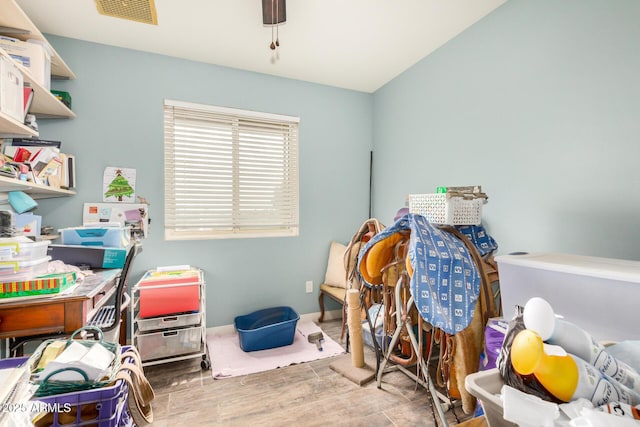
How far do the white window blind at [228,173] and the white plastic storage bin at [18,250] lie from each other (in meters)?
1.19

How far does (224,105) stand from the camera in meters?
2.62

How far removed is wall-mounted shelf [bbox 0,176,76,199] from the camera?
147 centimetres

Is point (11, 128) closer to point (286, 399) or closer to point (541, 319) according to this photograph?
point (286, 399)

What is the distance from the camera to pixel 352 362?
6.84ft

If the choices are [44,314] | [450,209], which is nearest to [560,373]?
[450,209]

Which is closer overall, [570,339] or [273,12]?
[570,339]

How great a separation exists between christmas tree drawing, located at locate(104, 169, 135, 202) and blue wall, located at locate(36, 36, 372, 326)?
62mm

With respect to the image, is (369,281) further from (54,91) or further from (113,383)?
(54,91)

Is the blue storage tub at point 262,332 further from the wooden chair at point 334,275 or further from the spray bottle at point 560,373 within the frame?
the spray bottle at point 560,373

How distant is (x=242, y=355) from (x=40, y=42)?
97.9 inches

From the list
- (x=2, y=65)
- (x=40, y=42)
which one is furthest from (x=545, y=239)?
(x=40, y=42)

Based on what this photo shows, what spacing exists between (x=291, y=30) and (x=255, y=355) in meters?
2.51

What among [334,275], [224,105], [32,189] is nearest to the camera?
[32,189]

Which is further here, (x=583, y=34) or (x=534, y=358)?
(x=583, y=34)
